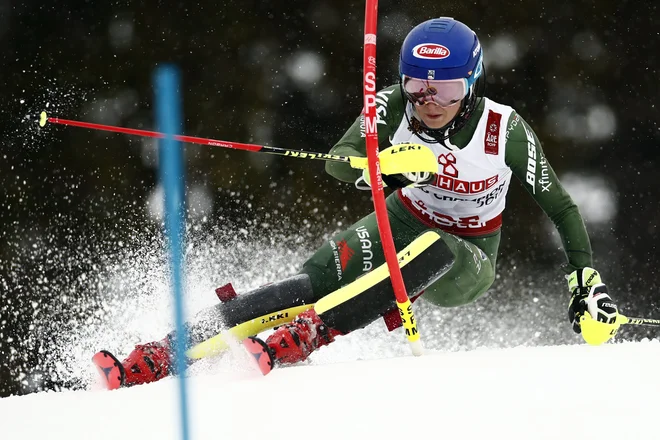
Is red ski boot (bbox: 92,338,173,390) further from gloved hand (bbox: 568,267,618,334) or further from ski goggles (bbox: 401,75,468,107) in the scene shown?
gloved hand (bbox: 568,267,618,334)

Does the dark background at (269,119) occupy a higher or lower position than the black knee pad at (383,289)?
higher

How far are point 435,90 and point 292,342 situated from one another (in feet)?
3.29

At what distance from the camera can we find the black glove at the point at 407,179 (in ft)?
8.38

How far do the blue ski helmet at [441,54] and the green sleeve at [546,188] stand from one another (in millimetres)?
306

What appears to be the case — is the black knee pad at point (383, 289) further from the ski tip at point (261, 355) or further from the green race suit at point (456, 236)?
the ski tip at point (261, 355)

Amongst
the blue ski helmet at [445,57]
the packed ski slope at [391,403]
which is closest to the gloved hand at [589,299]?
the packed ski slope at [391,403]

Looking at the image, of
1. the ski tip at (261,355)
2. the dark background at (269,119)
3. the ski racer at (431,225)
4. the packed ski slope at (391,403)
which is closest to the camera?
the packed ski slope at (391,403)

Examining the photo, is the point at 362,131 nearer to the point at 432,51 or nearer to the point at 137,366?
the point at 432,51

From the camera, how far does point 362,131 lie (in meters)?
2.95

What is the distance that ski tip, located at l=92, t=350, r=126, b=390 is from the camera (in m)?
2.43

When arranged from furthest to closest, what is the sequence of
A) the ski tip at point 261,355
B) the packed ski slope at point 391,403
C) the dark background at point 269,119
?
the dark background at point 269,119 < the ski tip at point 261,355 < the packed ski slope at point 391,403

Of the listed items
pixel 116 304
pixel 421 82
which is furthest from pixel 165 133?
pixel 116 304

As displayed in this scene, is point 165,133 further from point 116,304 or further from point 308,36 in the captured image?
point 308,36

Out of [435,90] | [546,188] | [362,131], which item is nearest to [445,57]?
[435,90]
